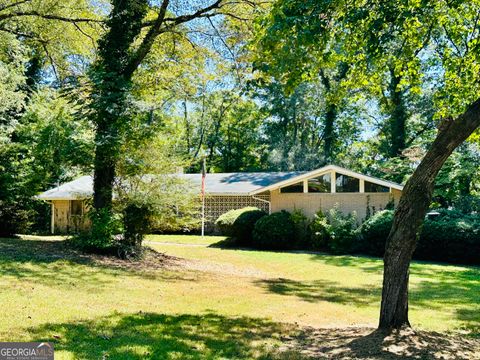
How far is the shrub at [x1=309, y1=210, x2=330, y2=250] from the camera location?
20016mm

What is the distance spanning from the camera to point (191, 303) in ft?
27.1

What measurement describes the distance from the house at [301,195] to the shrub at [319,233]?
158 cm

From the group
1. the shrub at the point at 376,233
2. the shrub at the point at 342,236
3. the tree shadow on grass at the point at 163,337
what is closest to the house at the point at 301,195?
the shrub at the point at 342,236

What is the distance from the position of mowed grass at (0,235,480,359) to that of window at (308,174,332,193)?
7.63 meters

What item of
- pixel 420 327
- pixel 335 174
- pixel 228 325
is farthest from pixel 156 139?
pixel 335 174

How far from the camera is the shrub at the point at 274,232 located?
20.2 m

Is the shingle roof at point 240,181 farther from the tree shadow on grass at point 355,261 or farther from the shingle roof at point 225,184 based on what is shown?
the tree shadow on grass at point 355,261

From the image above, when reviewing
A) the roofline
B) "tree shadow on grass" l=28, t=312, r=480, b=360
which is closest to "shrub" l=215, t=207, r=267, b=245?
the roofline

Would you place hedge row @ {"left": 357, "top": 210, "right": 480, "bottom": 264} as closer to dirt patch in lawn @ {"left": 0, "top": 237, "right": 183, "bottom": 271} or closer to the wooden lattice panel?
dirt patch in lawn @ {"left": 0, "top": 237, "right": 183, "bottom": 271}

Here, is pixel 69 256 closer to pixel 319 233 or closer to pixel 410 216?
pixel 410 216

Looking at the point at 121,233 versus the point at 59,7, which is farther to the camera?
the point at 59,7

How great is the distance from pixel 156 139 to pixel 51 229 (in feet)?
53.4

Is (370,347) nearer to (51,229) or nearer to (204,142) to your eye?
(51,229)

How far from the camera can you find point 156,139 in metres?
13.7
